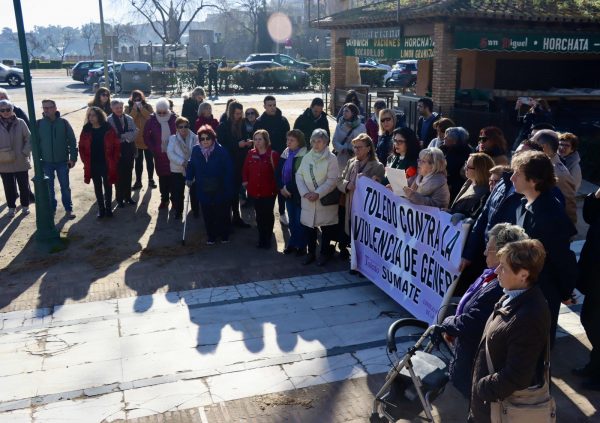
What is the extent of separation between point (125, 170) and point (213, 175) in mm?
2584

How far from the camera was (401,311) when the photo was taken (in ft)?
21.5

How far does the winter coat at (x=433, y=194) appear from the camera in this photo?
602cm

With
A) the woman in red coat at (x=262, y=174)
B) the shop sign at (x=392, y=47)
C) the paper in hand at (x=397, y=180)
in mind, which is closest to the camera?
the paper in hand at (x=397, y=180)

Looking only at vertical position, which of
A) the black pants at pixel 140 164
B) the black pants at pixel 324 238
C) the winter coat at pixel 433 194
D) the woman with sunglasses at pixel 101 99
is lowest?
the black pants at pixel 324 238

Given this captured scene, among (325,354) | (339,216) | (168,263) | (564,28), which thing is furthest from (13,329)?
(564,28)

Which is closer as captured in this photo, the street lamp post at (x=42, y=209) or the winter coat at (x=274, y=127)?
the street lamp post at (x=42, y=209)

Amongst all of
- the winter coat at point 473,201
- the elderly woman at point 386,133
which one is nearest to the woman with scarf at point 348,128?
the elderly woman at point 386,133

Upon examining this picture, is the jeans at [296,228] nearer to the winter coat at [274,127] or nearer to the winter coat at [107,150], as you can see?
the winter coat at [274,127]

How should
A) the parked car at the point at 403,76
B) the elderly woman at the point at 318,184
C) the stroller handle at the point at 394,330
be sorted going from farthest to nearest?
the parked car at the point at 403,76
the elderly woman at the point at 318,184
the stroller handle at the point at 394,330

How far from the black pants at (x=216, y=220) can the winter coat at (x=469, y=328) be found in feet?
16.9

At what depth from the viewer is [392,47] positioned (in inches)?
761

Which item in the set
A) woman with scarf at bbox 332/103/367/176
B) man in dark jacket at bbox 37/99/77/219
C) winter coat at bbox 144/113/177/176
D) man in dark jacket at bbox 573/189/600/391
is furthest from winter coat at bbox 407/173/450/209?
man in dark jacket at bbox 37/99/77/219

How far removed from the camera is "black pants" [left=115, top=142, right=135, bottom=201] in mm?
10250

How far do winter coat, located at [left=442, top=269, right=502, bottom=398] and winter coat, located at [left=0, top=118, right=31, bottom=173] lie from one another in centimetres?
803
